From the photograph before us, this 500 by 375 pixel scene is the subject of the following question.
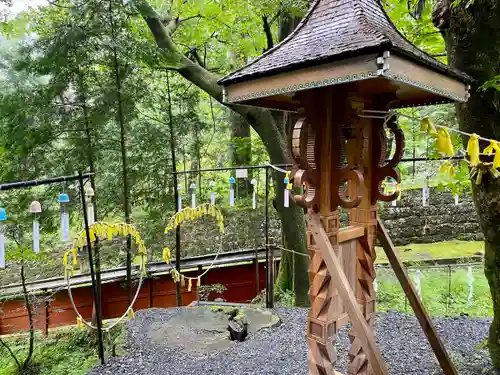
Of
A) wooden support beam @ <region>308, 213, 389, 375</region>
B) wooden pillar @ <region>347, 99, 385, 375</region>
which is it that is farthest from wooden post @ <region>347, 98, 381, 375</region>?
wooden support beam @ <region>308, 213, 389, 375</region>

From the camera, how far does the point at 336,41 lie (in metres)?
1.53

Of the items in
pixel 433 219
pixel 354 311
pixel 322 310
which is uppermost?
pixel 354 311

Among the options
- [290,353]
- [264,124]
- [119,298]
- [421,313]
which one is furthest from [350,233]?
[119,298]

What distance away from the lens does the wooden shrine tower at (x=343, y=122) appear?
1438 millimetres

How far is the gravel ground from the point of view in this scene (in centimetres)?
329

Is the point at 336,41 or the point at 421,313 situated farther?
the point at 421,313

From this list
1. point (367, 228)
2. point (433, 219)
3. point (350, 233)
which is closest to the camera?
point (350, 233)

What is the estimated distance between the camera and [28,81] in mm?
4457

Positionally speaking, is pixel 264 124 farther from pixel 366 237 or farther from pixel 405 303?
pixel 405 303

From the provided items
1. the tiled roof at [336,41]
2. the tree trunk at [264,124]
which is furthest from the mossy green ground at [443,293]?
the tiled roof at [336,41]

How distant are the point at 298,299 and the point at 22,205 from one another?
4163 millimetres

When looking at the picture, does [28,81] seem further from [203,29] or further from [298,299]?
[298,299]

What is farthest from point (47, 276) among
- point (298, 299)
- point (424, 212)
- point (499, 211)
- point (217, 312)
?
point (424, 212)

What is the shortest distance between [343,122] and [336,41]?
519 millimetres
